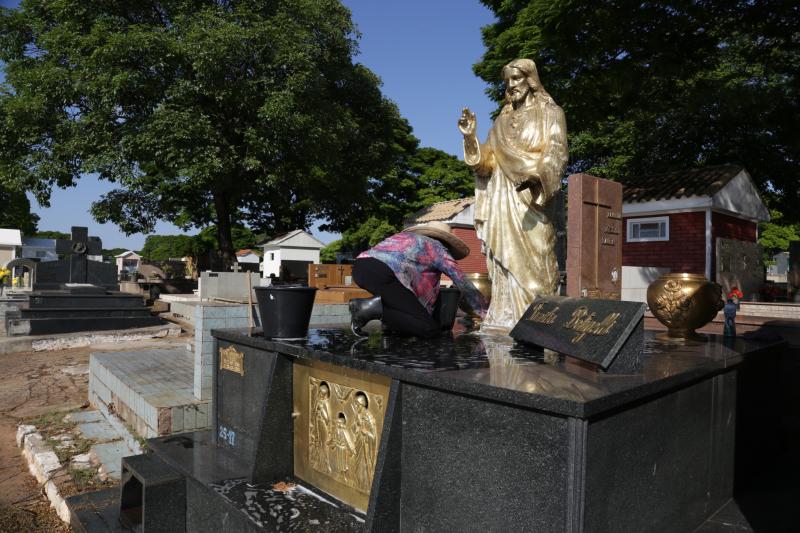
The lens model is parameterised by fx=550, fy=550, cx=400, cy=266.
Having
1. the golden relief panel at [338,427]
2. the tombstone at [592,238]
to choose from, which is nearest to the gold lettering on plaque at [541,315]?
the golden relief panel at [338,427]

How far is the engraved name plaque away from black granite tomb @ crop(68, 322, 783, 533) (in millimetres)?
86

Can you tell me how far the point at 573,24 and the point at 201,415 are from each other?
9.25m

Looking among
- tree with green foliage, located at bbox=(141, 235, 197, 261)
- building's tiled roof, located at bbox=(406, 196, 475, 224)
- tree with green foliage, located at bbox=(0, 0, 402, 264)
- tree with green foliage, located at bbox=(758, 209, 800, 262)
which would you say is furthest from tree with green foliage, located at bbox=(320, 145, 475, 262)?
tree with green foliage, located at bbox=(141, 235, 197, 261)

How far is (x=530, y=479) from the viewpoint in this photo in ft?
7.34

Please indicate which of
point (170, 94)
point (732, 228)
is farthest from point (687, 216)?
point (170, 94)

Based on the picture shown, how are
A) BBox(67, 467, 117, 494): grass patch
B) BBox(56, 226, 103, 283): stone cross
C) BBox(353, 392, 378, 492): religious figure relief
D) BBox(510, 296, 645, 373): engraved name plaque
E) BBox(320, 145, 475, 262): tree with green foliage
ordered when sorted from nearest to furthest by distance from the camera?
BBox(510, 296, 645, 373): engraved name plaque, BBox(353, 392, 378, 492): religious figure relief, BBox(67, 467, 117, 494): grass patch, BBox(56, 226, 103, 283): stone cross, BBox(320, 145, 475, 262): tree with green foliage

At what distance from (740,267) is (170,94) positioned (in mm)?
18773

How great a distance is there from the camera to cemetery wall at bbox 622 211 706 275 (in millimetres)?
Result: 14672

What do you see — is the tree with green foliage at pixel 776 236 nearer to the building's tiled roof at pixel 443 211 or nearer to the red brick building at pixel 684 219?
the building's tiled roof at pixel 443 211

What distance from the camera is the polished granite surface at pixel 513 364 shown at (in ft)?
7.30

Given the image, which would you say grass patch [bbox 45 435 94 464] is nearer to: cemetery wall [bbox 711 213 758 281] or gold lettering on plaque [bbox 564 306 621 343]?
gold lettering on plaque [bbox 564 306 621 343]

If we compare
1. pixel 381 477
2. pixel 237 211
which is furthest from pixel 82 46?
pixel 381 477

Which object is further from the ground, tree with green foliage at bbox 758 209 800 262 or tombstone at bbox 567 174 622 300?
tree with green foliage at bbox 758 209 800 262

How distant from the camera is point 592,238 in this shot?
17.7 ft
